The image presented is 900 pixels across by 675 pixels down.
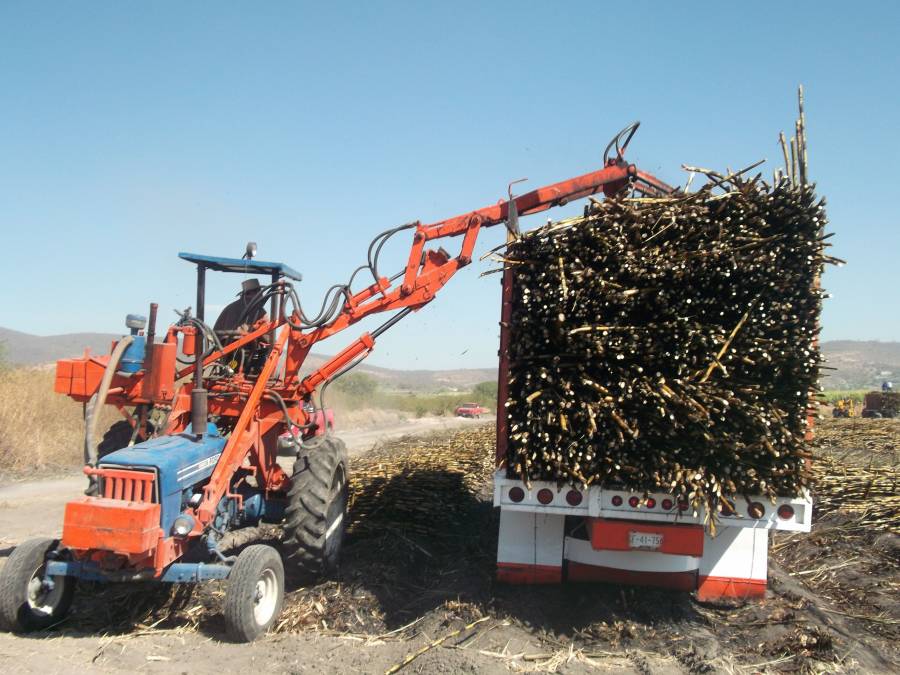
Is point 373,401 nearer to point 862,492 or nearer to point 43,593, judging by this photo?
point 862,492

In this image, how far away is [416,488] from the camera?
8.23 meters

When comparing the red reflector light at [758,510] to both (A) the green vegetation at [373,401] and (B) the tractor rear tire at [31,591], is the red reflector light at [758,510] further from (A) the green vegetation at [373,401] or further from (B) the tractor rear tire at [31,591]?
(A) the green vegetation at [373,401]


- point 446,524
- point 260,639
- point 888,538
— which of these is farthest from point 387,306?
point 888,538

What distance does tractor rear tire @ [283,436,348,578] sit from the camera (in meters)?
5.91

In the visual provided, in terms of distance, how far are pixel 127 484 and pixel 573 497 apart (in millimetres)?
3235

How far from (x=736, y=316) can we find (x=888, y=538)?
3688mm

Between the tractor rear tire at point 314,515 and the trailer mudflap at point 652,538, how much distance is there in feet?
7.79

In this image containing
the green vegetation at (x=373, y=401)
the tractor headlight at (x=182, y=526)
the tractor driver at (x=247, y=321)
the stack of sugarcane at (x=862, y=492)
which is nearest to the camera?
the tractor headlight at (x=182, y=526)

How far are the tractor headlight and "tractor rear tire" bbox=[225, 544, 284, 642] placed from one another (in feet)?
1.39

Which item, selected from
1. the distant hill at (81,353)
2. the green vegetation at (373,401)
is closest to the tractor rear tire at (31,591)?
the green vegetation at (373,401)

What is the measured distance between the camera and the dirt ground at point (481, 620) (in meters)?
4.59

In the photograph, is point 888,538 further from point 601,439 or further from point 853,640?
point 601,439

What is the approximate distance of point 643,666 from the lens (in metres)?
4.47

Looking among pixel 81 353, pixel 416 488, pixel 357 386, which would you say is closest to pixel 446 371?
pixel 81 353
